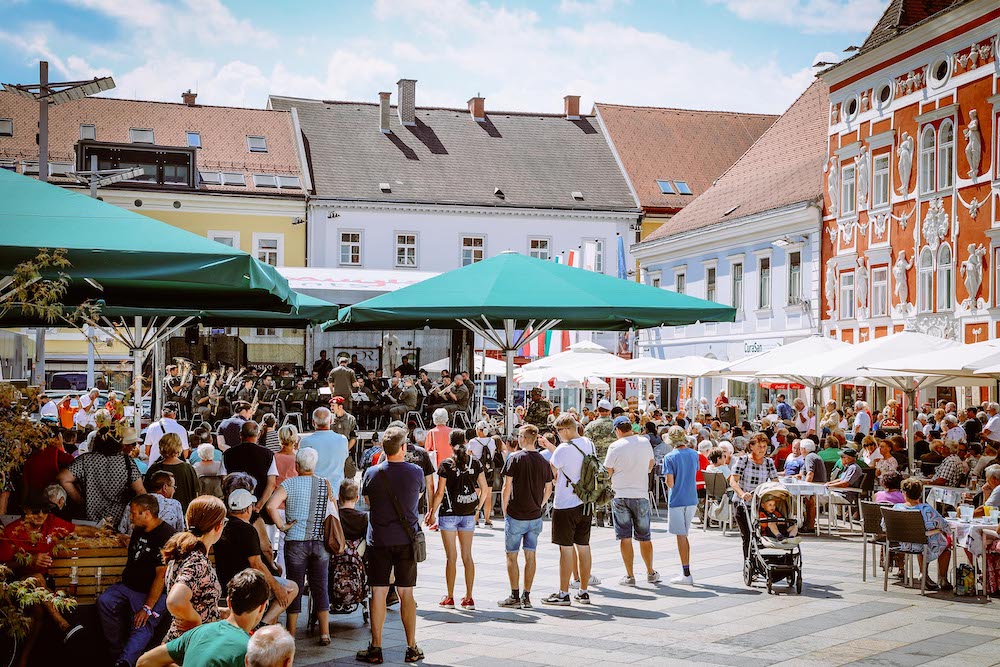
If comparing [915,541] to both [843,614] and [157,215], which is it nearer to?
[843,614]

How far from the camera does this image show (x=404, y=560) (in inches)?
361

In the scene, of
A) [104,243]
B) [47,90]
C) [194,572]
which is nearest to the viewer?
[194,572]

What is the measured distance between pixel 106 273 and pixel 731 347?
3430 centimetres

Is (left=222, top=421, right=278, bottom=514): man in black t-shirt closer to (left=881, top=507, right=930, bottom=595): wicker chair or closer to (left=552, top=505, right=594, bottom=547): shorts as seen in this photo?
(left=552, top=505, right=594, bottom=547): shorts

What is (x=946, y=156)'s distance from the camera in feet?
96.6

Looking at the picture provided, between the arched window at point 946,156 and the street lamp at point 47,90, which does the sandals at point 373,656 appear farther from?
the arched window at point 946,156

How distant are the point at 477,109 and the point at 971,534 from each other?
45772mm

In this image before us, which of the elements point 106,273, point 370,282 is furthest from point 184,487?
point 370,282

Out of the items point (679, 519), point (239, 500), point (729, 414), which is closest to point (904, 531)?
point (679, 519)

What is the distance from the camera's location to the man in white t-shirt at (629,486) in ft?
40.1

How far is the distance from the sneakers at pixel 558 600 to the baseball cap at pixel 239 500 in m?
4.03

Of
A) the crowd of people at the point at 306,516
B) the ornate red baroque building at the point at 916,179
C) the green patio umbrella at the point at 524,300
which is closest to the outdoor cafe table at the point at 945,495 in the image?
the crowd of people at the point at 306,516

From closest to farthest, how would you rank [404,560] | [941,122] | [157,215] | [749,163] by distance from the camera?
[404,560], [941,122], [749,163], [157,215]

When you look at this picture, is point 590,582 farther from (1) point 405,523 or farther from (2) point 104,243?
(2) point 104,243
